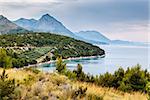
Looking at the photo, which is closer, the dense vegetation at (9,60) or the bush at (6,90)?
the bush at (6,90)

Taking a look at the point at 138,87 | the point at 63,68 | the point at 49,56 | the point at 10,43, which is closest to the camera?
the point at 138,87

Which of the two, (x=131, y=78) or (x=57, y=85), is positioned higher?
(x=57, y=85)

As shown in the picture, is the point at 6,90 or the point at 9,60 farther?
the point at 9,60

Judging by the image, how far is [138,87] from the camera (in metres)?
34.2

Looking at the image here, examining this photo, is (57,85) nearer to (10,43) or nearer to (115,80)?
(115,80)

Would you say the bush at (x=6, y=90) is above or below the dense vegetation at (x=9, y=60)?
above

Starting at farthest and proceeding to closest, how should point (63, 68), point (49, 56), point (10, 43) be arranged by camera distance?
point (10, 43) → point (49, 56) → point (63, 68)

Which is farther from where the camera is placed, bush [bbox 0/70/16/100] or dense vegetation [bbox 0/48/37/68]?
dense vegetation [bbox 0/48/37/68]

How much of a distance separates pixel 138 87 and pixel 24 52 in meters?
147

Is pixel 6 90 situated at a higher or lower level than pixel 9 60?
higher

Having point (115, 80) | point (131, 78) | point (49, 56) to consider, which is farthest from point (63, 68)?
point (49, 56)

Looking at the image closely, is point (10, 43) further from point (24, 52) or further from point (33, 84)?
point (33, 84)

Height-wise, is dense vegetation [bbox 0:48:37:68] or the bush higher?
the bush

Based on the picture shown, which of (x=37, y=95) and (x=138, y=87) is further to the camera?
(x=138, y=87)
